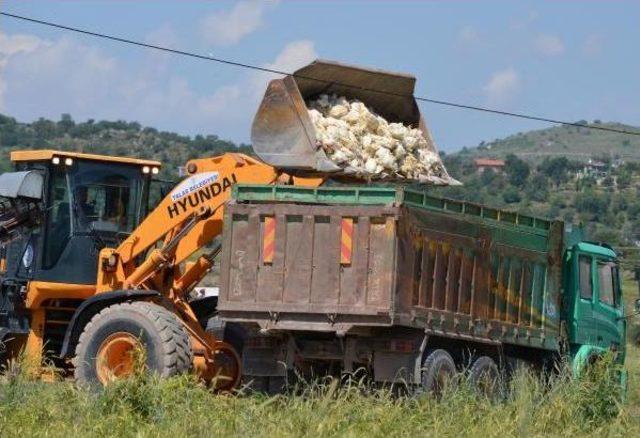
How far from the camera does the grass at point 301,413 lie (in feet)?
39.4

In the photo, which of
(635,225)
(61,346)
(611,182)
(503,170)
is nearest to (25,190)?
(61,346)

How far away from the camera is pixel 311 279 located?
15555 millimetres

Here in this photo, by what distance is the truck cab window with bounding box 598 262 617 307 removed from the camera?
1936cm

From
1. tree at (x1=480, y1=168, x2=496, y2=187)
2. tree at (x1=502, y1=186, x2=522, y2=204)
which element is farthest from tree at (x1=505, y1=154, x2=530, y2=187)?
tree at (x1=502, y1=186, x2=522, y2=204)

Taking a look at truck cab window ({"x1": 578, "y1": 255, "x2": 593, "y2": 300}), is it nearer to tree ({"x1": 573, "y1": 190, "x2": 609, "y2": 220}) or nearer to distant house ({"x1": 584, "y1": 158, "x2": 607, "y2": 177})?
tree ({"x1": 573, "y1": 190, "x2": 609, "y2": 220})

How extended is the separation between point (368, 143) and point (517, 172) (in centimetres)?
7967

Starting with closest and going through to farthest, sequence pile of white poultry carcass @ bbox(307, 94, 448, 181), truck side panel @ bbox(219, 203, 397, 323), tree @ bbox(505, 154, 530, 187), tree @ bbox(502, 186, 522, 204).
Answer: truck side panel @ bbox(219, 203, 397, 323) → pile of white poultry carcass @ bbox(307, 94, 448, 181) → tree @ bbox(502, 186, 522, 204) → tree @ bbox(505, 154, 530, 187)

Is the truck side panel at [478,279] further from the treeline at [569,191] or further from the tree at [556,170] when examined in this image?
the tree at [556,170]


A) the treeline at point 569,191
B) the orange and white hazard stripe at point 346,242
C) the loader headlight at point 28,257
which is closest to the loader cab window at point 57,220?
the loader headlight at point 28,257

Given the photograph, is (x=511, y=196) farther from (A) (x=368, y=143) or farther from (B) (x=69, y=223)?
(A) (x=368, y=143)

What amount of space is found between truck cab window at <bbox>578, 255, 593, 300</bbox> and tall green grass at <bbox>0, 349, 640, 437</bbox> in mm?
4471

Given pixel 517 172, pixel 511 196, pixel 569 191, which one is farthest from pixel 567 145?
pixel 511 196

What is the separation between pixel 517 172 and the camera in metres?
95.9

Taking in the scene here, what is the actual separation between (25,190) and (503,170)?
81.4 metres
